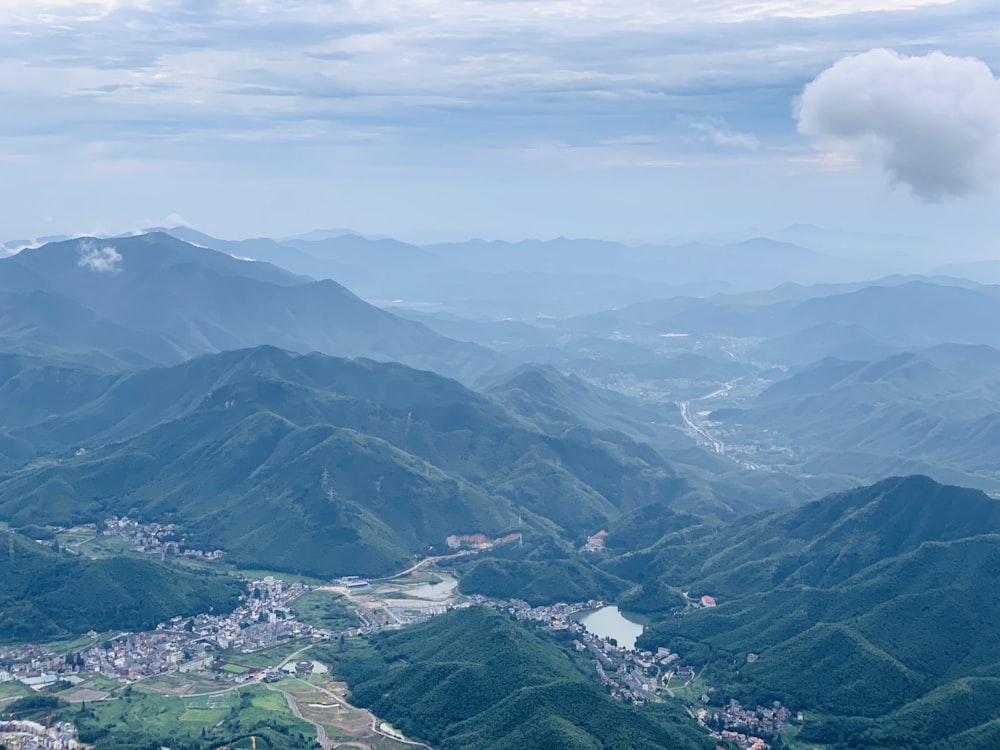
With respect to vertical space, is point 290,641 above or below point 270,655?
below

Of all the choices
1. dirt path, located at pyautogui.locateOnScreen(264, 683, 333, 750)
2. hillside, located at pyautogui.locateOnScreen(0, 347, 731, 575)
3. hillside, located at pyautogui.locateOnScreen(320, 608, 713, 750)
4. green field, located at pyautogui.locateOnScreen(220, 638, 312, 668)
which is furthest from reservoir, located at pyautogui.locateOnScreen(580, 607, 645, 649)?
dirt path, located at pyautogui.locateOnScreen(264, 683, 333, 750)

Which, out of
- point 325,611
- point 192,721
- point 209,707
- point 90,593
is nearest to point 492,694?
point 209,707

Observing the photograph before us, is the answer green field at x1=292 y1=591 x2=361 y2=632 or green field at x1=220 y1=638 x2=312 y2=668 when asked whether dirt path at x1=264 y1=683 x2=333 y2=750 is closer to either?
green field at x1=220 y1=638 x2=312 y2=668

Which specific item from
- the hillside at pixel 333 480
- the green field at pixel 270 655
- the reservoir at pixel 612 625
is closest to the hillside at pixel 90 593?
the green field at pixel 270 655

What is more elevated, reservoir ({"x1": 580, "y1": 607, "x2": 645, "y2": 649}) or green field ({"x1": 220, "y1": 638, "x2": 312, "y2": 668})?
green field ({"x1": 220, "y1": 638, "x2": 312, "y2": 668})

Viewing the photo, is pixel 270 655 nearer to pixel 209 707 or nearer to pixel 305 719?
pixel 209 707
